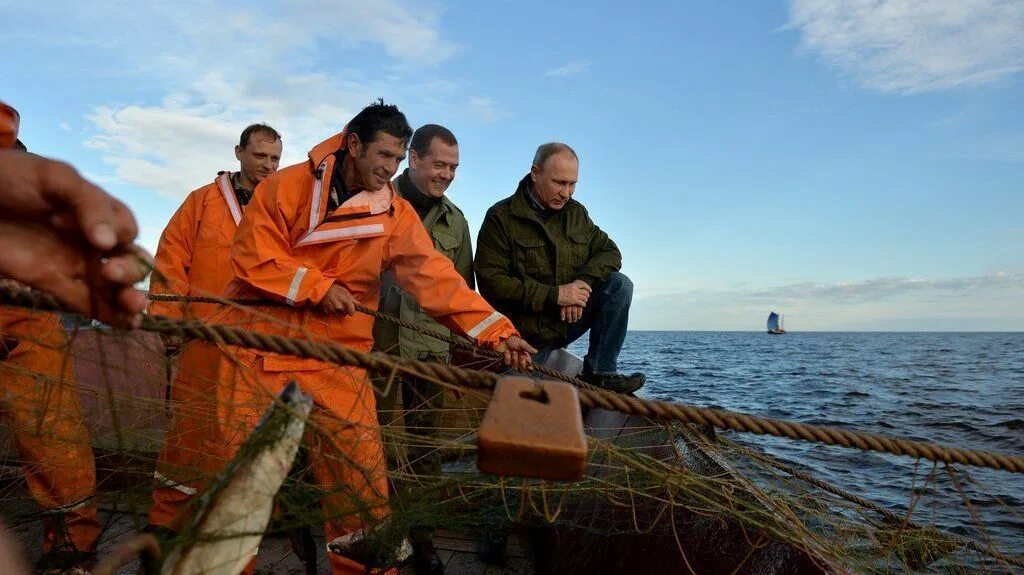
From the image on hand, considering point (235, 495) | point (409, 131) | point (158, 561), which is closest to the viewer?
point (158, 561)

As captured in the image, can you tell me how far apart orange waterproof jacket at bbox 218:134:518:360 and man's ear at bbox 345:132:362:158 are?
1.8 inches

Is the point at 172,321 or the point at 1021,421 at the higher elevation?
the point at 172,321

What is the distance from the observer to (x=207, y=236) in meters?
4.23

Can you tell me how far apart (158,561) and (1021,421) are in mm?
14449

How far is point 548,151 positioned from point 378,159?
1.51m

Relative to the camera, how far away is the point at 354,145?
10.8ft

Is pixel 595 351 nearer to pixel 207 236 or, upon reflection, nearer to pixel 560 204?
pixel 560 204

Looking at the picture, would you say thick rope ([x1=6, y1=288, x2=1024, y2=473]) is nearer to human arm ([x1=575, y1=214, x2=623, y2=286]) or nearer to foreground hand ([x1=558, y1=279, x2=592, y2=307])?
foreground hand ([x1=558, y1=279, x2=592, y2=307])

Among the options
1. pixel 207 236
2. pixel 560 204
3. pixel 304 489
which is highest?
pixel 560 204

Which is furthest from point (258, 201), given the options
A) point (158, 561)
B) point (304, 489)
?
point (158, 561)

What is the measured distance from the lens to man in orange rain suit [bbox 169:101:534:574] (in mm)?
2943

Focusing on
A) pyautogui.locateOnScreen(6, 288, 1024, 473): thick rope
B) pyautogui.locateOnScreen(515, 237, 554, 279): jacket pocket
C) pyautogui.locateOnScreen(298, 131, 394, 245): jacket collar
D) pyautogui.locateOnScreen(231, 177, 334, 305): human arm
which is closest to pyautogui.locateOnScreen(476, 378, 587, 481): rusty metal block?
pyautogui.locateOnScreen(6, 288, 1024, 473): thick rope

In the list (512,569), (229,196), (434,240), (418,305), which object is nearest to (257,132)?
(229,196)

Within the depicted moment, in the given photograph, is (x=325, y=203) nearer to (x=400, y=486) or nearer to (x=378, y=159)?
(x=378, y=159)
